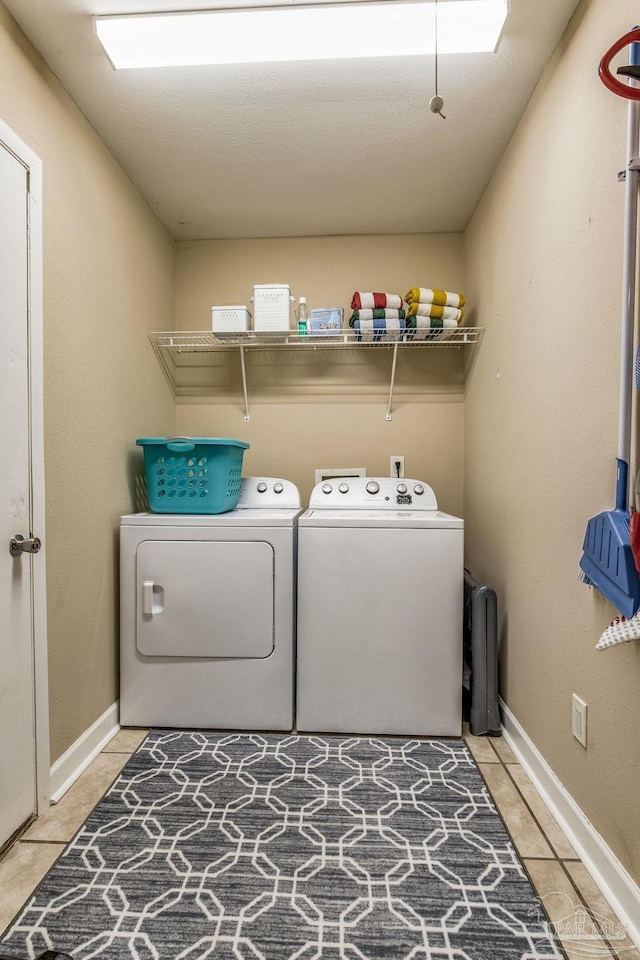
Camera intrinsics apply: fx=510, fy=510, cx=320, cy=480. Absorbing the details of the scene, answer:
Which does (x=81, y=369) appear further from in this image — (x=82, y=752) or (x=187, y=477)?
(x=82, y=752)

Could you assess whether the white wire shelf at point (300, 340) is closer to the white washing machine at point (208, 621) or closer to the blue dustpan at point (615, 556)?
the white washing machine at point (208, 621)

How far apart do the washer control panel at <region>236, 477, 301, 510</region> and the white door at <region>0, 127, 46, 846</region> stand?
1102mm

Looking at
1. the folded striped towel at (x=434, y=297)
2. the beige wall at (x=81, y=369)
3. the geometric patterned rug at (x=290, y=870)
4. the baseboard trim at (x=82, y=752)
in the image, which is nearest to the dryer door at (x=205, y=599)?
the beige wall at (x=81, y=369)

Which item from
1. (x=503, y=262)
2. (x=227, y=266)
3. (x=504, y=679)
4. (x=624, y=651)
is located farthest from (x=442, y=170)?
(x=504, y=679)

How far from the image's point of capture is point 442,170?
2189 millimetres

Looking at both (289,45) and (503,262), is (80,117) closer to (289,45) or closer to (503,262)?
(289,45)

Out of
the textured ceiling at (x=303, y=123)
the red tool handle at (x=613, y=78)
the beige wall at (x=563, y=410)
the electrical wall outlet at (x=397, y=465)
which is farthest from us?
the electrical wall outlet at (x=397, y=465)

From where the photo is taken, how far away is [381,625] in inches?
78.8

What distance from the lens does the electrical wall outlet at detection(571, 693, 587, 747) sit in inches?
54.1

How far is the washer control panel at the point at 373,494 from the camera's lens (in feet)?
7.87

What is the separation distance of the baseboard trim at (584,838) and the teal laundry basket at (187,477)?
1.48m

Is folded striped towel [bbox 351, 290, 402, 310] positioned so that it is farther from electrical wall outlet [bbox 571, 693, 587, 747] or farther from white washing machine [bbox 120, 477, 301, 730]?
electrical wall outlet [bbox 571, 693, 587, 747]

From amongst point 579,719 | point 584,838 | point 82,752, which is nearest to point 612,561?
point 579,719

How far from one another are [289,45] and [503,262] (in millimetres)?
1088
